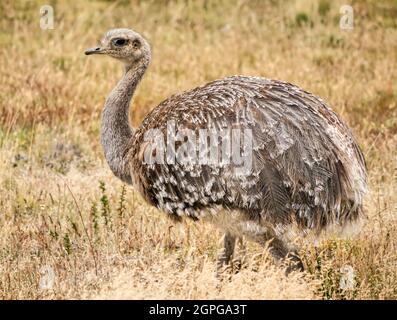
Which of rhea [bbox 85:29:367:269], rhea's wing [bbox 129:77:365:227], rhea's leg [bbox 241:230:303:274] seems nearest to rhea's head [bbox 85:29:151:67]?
rhea [bbox 85:29:367:269]

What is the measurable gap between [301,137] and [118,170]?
150cm

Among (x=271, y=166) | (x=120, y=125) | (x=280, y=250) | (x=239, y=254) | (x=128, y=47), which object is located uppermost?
(x=128, y=47)

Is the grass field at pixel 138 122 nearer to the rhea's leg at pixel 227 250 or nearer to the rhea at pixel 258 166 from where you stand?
the rhea's leg at pixel 227 250

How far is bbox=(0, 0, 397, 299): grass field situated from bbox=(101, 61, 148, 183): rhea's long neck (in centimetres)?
28

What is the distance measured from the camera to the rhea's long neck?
6762 millimetres

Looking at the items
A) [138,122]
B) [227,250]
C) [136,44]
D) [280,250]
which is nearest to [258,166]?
[280,250]

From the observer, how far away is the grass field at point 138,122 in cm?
607

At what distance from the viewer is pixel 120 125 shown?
6965 millimetres

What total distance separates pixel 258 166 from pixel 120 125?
1.59m

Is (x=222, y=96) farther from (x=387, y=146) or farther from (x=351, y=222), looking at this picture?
(x=387, y=146)

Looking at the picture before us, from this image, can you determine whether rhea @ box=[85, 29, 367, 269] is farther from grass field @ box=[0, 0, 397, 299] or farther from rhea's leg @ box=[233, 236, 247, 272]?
grass field @ box=[0, 0, 397, 299]

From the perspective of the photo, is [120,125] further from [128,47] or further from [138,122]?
[138,122]

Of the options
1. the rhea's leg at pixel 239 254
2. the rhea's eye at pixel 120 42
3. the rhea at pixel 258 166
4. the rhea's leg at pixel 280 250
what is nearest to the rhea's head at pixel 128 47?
the rhea's eye at pixel 120 42
